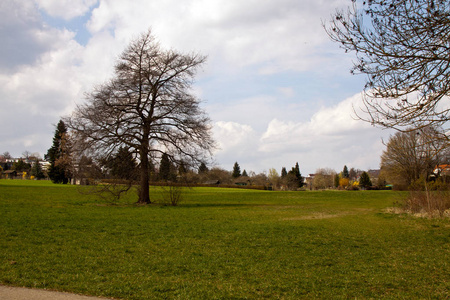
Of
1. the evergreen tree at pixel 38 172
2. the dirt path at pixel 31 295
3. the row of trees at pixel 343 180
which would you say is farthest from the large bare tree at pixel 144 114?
the evergreen tree at pixel 38 172

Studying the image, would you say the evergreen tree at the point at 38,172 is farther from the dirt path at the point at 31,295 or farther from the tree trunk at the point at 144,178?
the dirt path at the point at 31,295

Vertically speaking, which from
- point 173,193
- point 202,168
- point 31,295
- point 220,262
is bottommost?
point 220,262

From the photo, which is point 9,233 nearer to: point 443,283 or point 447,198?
point 443,283

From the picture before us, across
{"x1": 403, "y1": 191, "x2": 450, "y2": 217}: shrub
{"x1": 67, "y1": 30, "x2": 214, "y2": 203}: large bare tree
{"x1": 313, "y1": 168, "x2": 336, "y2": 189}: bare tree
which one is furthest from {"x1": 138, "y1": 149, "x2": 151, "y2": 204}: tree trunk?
{"x1": 313, "y1": 168, "x2": 336, "y2": 189}: bare tree

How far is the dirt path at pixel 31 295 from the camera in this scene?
5895mm

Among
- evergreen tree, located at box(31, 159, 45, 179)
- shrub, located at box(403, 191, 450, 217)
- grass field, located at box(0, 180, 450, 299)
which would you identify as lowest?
Result: grass field, located at box(0, 180, 450, 299)

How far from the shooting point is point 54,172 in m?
79.9

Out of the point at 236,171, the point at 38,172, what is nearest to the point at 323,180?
the point at 236,171

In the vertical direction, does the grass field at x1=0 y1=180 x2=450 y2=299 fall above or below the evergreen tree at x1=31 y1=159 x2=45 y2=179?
below

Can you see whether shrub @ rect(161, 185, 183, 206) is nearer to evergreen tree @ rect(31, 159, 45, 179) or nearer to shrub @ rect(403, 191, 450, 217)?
shrub @ rect(403, 191, 450, 217)

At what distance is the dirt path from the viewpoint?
19.3 feet

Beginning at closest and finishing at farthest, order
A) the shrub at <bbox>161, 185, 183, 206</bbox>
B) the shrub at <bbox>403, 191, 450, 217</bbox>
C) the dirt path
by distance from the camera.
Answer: the dirt path, the shrub at <bbox>403, 191, 450, 217</bbox>, the shrub at <bbox>161, 185, 183, 206</bbox>

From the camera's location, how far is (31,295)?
19.8 ft

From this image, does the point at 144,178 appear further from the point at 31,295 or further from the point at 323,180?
the point at 323,180
